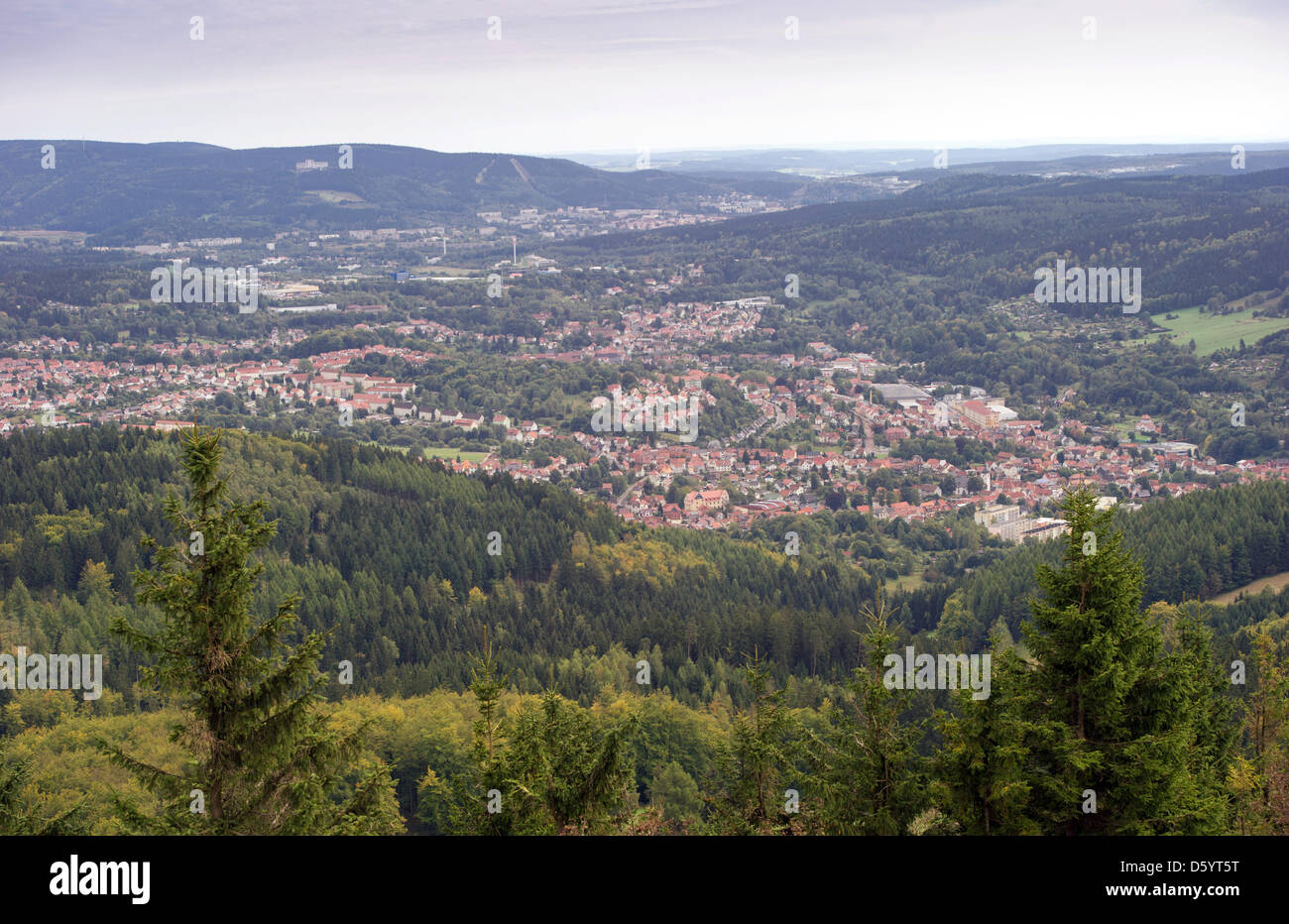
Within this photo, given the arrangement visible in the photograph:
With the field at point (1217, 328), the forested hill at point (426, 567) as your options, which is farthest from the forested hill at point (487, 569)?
the field at point (1217, 328)

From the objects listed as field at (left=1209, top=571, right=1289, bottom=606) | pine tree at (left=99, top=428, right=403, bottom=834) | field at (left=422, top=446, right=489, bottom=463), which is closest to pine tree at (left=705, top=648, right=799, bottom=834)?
pine tree at (left=99, top=428, right=403, bottom=834)

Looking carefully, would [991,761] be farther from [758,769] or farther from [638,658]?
[638,658]

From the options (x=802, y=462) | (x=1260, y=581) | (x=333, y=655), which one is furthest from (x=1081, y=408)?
(x=333, y=655)

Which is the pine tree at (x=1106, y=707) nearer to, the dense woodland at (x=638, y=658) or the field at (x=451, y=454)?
the dense woodland at (x=638, y=658)

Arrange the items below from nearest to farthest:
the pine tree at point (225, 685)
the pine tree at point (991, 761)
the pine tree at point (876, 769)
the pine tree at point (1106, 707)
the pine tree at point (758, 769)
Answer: the pine tree at point (225, 685) → the pine tree at point (1106, 707) → the pine tree at point (991, 761) → the pine tree at point (876, 769) → the pine tree at point (758, 769)

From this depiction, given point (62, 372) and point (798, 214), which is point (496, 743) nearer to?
point (62, 372)
